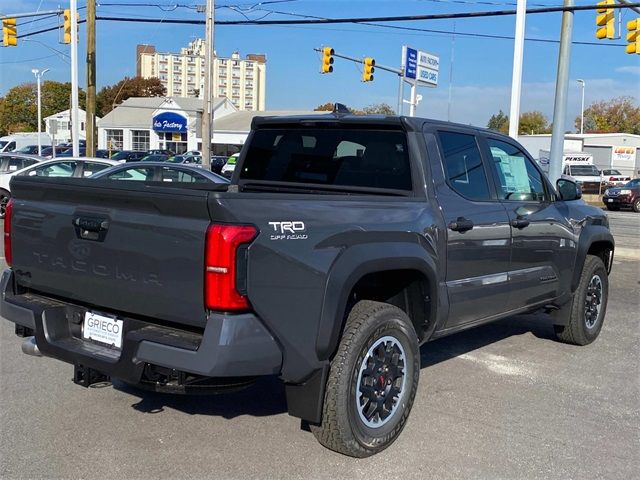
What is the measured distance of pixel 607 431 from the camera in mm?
4492

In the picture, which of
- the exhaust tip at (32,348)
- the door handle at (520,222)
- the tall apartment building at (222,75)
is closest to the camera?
the exhaust tip at (32,348)

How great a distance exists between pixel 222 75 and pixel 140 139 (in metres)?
103

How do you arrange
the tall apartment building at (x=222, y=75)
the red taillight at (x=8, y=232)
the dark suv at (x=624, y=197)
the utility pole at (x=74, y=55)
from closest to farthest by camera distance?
the red taillight at (x=8, y=232)
the utility pole at (x=74, y=55)
the dark suv at (x=624, y=197)
the tall apartment building at (x=222, y=75)

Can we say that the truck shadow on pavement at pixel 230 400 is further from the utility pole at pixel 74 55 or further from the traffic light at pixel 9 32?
the traffic light at pixel 9 32

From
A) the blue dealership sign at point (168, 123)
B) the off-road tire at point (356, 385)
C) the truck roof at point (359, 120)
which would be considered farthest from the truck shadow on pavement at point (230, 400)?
the blue dealership sign at point (168, 123)

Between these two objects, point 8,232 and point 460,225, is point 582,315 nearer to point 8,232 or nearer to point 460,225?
point 460,225

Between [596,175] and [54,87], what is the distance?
301 ft

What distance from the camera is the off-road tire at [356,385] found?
12.2 ft

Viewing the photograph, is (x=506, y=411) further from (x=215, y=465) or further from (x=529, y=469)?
(x=215, y=465)

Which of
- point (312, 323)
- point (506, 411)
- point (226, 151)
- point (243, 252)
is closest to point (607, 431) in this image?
point (506, 411)

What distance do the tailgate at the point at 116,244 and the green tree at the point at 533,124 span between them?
111 meters

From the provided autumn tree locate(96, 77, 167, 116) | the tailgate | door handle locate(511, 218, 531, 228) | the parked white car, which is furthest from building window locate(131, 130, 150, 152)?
the tailgate

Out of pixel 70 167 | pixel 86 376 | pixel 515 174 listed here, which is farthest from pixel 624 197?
pixel 86 376

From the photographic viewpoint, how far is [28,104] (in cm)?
10606
